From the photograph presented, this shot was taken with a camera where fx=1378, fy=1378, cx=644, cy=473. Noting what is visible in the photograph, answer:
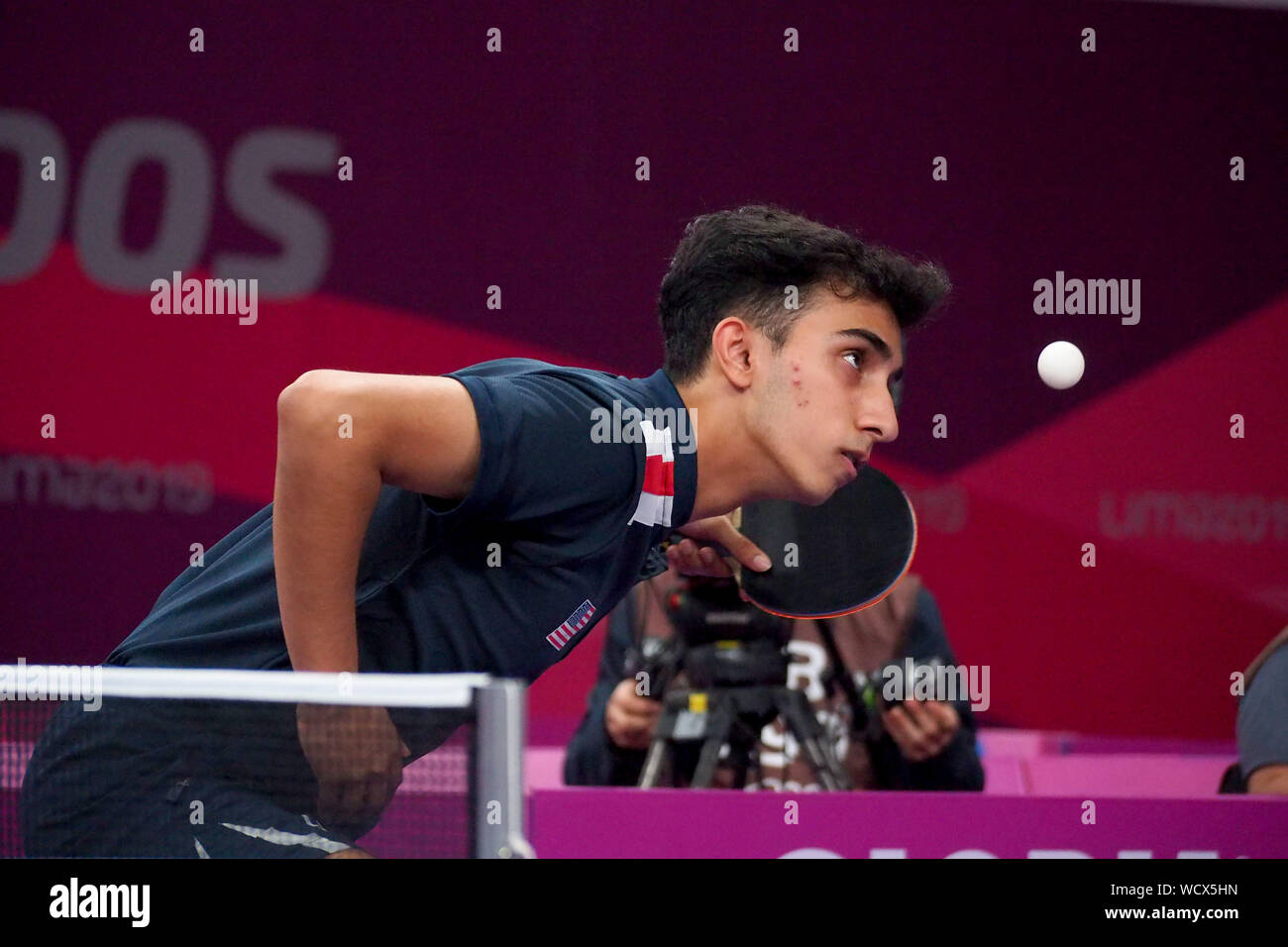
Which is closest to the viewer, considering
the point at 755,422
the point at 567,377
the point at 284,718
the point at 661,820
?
the point at 284,718

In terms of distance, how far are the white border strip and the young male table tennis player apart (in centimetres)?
4

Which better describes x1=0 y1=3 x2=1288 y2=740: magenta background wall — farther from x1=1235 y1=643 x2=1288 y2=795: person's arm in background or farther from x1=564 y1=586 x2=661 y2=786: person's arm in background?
x1=1235 y1=643 x2=1288 y2=795: person's arm in background

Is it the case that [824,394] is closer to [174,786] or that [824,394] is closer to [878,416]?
[878,416]

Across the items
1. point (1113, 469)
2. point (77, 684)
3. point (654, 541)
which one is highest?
point (1113, 469)

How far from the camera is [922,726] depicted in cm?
290

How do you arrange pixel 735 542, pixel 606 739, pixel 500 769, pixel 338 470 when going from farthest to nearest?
pixel 606 739 < pixel 735 542 < pixel 338 470 < pixel 500 769

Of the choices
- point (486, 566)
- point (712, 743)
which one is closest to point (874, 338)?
point (486, 566)

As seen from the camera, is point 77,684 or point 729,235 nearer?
point 77,684

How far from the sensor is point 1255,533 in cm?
523

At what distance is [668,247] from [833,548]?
282cm

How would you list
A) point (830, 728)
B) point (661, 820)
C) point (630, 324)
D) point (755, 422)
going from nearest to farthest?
1. point (755, 422)
2. point (661, 820)
3. point (830, 728)
4. point (630, 324)

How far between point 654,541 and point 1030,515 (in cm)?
368
